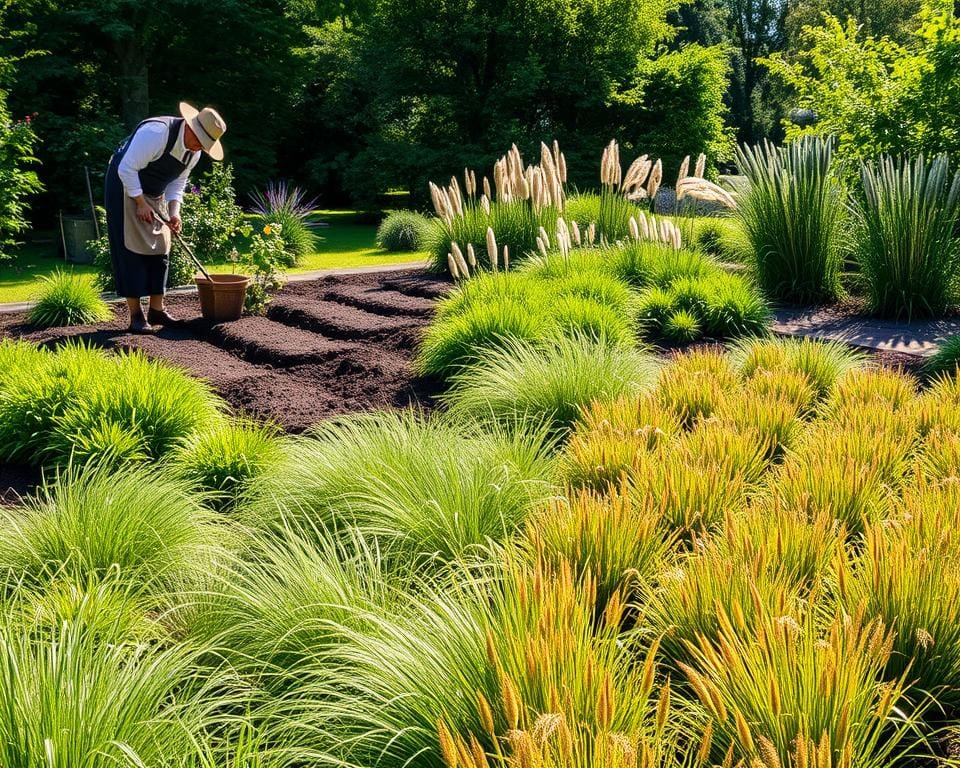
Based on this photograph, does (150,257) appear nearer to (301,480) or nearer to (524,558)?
(301,480)

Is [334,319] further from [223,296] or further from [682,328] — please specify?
[682,328]

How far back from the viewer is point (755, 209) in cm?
808

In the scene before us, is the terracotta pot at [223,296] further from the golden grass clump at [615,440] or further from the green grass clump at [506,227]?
the golden grass clump at [615,440]

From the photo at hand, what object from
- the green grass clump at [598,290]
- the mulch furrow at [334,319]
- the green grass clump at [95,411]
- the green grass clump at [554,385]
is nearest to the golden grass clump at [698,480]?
the green grass clump at [554,385]

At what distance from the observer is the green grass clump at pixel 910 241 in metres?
7.01

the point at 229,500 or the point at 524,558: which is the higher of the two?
the point at 524,558

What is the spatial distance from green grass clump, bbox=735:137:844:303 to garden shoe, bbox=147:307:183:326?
5.50m

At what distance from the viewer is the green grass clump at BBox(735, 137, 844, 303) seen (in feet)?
25.3

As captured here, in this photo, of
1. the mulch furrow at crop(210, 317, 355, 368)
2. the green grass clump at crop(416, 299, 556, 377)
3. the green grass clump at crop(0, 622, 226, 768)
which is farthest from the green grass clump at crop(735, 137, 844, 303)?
the green grass clump at crop(0, 622, 226, 768)

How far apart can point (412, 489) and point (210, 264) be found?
9.08 metres

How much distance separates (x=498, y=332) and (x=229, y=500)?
2454 mm

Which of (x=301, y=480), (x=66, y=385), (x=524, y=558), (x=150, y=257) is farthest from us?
(x=150, y=257)

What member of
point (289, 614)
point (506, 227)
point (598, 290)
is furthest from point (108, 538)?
point (506, 227)

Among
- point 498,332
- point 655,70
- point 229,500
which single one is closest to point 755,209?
point 498,332
